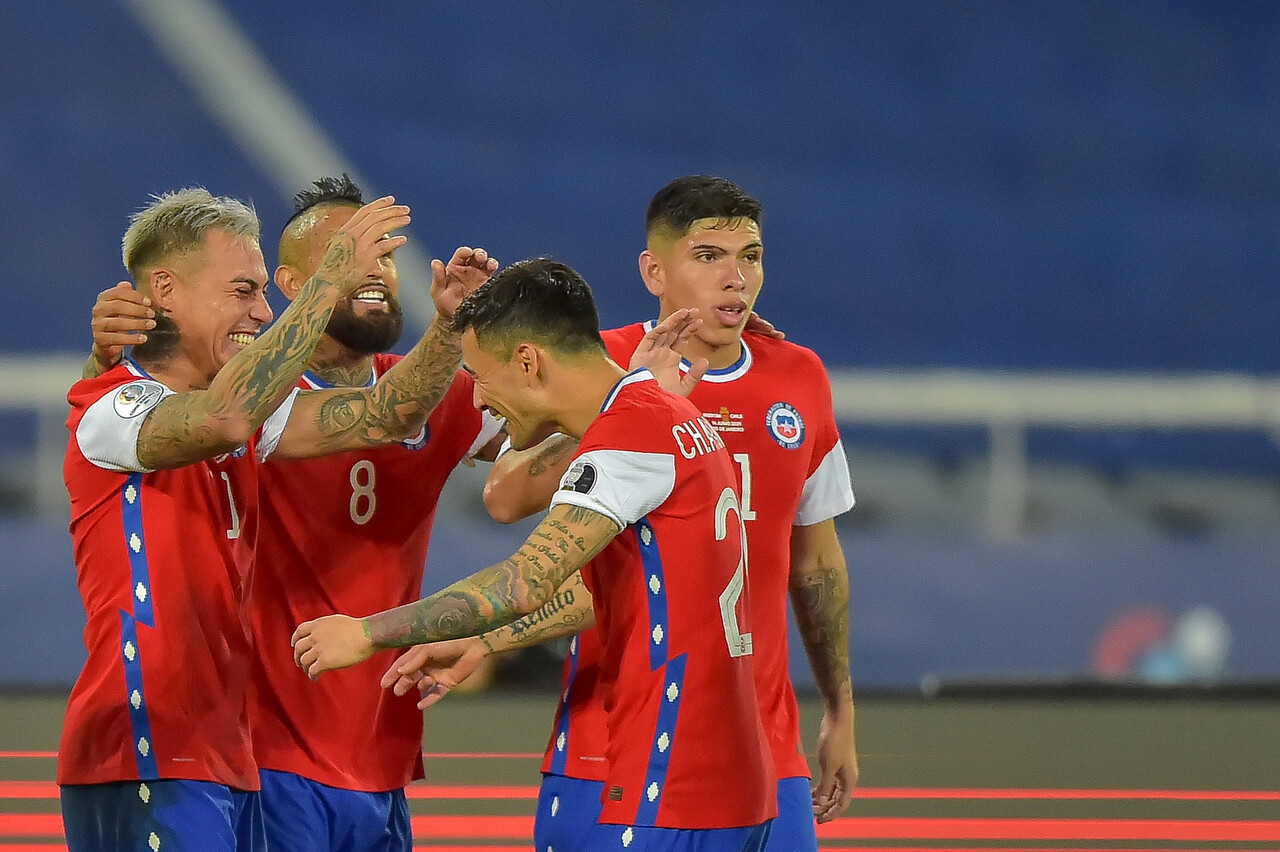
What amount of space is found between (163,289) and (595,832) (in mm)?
1412

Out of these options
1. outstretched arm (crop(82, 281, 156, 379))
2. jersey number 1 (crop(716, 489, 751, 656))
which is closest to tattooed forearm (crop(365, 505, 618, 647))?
jersey number 1 (crop(716, 489, 751, 656))

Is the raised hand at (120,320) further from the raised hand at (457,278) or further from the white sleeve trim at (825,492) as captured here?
the white sleeve trim at (825,492)

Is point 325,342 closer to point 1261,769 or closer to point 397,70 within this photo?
point 1261,769

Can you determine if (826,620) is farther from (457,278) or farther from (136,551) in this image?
(136,551)

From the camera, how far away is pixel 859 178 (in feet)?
41.7

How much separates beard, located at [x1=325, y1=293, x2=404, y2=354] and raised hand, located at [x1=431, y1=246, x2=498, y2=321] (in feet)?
0.41

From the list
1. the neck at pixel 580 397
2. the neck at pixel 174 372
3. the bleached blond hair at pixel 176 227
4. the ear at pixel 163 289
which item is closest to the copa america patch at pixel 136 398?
the neck at pixel 174 372

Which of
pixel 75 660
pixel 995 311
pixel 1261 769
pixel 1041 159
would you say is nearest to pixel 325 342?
pixel 1261 769

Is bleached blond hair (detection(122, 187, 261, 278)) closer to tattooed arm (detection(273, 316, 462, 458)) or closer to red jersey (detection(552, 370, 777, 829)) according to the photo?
tattooed arm (detection(273, 316, 462, 458))

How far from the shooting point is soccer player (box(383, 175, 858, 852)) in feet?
10.7

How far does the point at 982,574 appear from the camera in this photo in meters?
10.8

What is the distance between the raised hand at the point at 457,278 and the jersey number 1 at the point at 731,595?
3.42ft

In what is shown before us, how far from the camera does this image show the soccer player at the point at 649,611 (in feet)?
8.91

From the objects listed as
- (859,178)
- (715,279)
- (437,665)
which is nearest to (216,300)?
(437,665)
